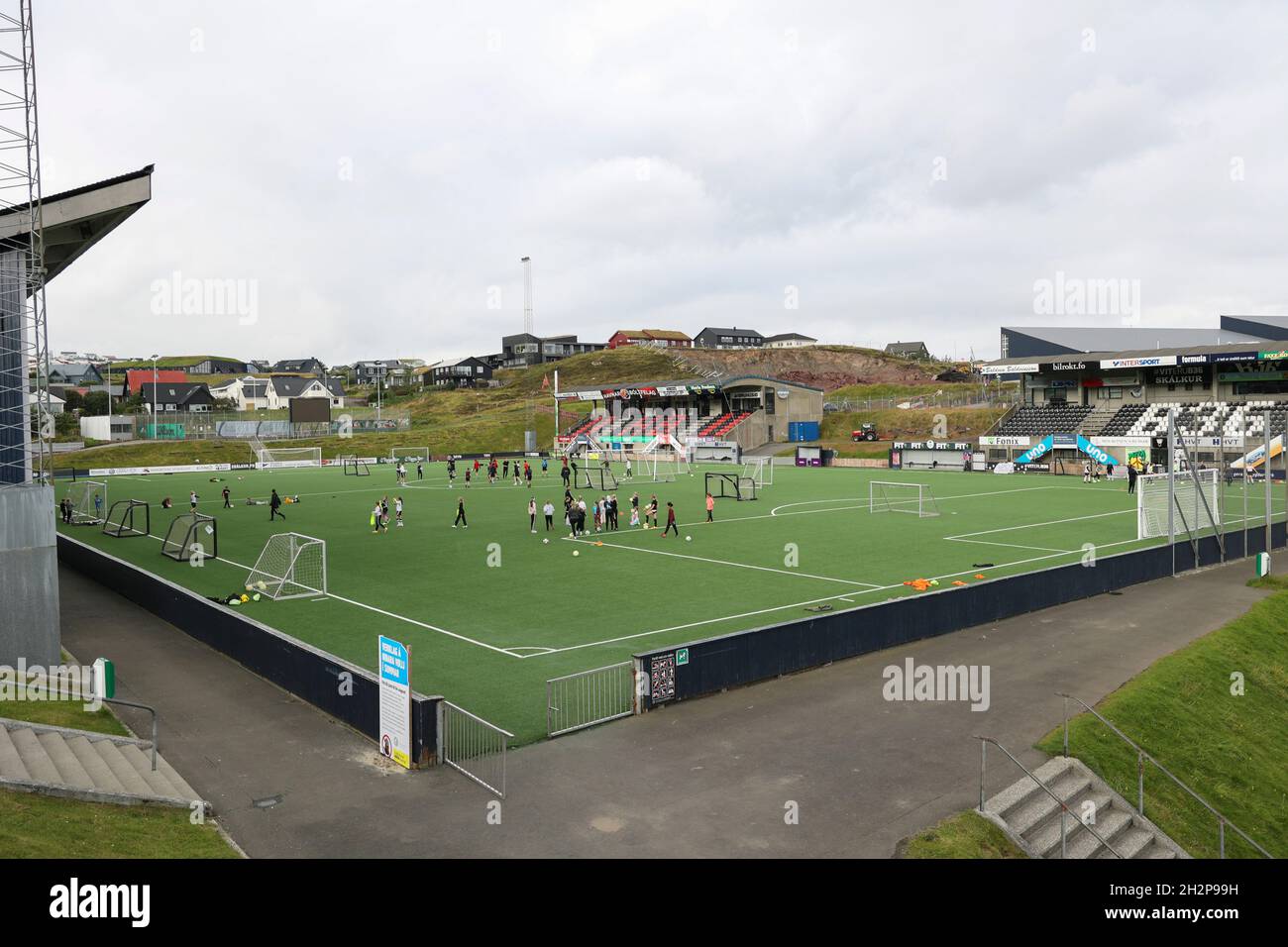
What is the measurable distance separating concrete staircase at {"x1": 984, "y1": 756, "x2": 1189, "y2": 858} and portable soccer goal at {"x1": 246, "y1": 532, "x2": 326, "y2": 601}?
817 inches

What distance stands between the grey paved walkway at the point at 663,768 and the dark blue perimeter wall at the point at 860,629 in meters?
0.42

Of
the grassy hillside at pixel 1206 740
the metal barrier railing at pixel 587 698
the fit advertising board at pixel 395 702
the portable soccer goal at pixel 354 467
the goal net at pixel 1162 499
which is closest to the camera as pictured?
→ the fit advertising board at pixel 395 702

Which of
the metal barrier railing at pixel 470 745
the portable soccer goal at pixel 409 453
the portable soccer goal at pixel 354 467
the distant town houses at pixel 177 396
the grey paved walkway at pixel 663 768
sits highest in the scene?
the distant town houses at pixel 177 396

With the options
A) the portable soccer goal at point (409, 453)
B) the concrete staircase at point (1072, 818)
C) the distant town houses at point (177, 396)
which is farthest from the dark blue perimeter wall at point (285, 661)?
the distant town houses at point (177, 396)

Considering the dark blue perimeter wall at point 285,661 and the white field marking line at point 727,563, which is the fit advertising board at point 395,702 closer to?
the dark blue perimeter wall at point 285,661

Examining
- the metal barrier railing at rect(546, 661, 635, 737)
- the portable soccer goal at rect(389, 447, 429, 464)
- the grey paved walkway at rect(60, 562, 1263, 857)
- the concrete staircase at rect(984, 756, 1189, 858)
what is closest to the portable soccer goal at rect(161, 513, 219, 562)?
the grey paved walkway at rect(60, 562, 1263, 857)

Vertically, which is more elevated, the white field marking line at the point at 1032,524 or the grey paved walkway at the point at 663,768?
the white field marking line at the point at 1032,524

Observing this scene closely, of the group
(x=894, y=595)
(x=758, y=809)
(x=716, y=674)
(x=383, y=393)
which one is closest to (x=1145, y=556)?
(x=894, y=595)

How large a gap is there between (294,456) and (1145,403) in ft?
271

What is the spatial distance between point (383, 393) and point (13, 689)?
531 ft

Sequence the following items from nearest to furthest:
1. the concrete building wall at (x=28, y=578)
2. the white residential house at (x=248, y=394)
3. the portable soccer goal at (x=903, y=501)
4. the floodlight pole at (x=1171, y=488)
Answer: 1. the concrete building wall at (x=28, y=578)
2. the floodlight pole at (x=1171, y=488)
3. the portable soccer goal at (x=903, y=501)
4. the white residential house at (x=248, y=394)

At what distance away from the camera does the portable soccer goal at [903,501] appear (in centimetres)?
4859

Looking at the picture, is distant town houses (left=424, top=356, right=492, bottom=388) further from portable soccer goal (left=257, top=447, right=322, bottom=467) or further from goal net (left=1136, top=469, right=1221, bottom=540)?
goal net (left=1136, top=469, right=1221, bottom=540)
